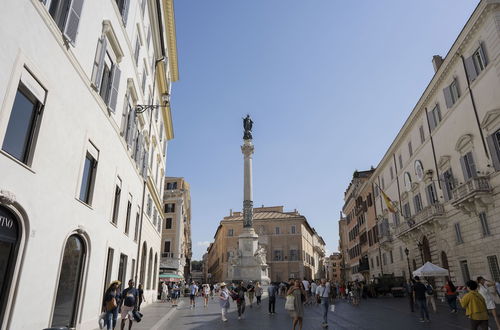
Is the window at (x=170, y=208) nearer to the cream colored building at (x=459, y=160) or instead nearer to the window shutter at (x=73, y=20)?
the cream colored building at (x=459, y=160)

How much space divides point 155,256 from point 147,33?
62.4 ft

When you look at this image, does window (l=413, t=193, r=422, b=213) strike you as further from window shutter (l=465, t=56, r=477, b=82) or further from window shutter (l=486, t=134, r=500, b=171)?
window shutter (l=465, t=56, r=477, b=82)

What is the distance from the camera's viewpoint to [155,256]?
1229 inches

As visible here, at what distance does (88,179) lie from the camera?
12047 mm

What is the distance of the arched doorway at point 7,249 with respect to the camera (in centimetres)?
723

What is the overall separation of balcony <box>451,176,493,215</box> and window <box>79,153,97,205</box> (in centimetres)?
1997

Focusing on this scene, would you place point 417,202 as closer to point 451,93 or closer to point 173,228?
point 451,93

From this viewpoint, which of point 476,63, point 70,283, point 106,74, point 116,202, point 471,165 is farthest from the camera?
point 471,165

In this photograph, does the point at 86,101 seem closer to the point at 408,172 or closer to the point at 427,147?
the point at 427,147

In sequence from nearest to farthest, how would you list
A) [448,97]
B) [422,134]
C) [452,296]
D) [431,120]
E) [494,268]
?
[452,296] → [494,268] → [448,97] → [431,120] → [422,134]

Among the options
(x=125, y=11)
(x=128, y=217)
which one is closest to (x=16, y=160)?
(x=125, y=11)

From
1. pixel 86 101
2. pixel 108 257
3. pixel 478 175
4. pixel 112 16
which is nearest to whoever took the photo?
pixel 86 101

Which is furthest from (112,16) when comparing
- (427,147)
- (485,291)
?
(427,147)

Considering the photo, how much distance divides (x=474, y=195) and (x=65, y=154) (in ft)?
69.3
